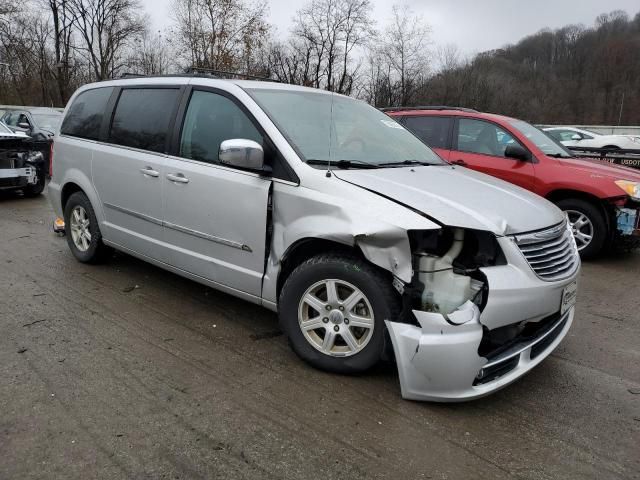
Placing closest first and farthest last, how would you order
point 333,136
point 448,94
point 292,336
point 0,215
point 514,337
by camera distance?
point 514,337, point 292,336, point 333,136, point 0,215, point 448,94

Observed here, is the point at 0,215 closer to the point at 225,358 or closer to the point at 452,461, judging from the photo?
the point at 225,358

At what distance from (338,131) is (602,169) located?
13.7 feet

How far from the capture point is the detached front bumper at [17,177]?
9.38 meters

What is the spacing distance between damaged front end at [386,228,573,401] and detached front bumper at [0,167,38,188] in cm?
907

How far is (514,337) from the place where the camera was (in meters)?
2.91

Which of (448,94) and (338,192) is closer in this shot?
(338,192)

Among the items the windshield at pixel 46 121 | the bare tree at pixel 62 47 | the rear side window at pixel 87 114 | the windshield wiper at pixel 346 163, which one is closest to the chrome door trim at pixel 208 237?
the windshield wiper at pixel 346 163

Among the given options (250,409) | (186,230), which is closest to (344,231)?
(250,409)

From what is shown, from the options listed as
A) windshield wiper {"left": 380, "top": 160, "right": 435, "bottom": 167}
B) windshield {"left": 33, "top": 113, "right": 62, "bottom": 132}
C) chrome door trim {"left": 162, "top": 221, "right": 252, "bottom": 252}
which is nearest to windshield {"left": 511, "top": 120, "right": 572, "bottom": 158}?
windshield wiper {"left": 380, "top": 160, "right": 435, "bottom": 167}

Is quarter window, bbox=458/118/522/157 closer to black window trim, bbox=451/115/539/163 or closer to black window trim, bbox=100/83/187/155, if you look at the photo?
black window trim, bbox=451/115/539/163

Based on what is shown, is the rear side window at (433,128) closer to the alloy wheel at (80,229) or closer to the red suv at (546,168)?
the red suv at (546,168)

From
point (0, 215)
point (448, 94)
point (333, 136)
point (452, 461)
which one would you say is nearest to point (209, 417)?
point (452, 461)

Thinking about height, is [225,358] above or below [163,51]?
below

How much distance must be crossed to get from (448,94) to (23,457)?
1597 inches
